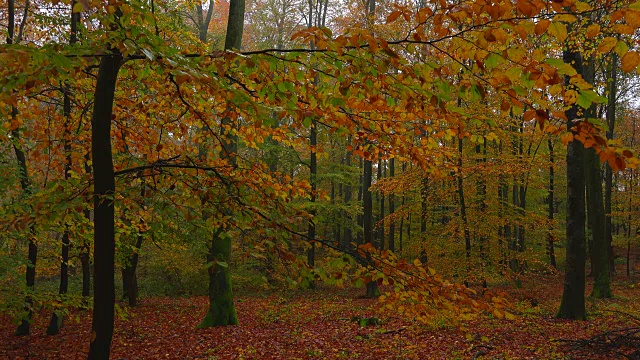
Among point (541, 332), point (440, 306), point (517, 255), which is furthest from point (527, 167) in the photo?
point (440, 306)

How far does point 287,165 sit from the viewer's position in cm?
1909

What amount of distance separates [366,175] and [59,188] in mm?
13456

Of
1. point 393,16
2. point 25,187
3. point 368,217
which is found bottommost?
point 368,217

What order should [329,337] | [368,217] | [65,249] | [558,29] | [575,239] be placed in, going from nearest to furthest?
[558,29], [65,249], [329,337], [575,239], [368,217]

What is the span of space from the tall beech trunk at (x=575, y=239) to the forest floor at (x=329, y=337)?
43 cm

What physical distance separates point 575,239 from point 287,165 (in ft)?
40.4

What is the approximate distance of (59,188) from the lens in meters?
3.28

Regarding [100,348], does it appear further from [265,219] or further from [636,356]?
[636,356]

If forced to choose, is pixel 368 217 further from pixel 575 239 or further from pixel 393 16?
pixel 393 16

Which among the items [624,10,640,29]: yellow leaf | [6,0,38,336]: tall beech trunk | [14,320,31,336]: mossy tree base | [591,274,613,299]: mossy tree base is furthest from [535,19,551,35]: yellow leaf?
[591,274,613,299]: mossy tree base

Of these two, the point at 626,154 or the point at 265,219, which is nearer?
the point at 626,154

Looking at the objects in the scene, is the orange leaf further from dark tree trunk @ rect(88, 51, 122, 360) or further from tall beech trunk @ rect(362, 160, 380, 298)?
tall beech trunk @ rect(362, 160, 380, 298)

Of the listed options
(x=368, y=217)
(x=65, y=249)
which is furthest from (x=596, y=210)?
(x=65, y=249)

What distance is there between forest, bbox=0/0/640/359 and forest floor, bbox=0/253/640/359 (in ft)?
0.26
